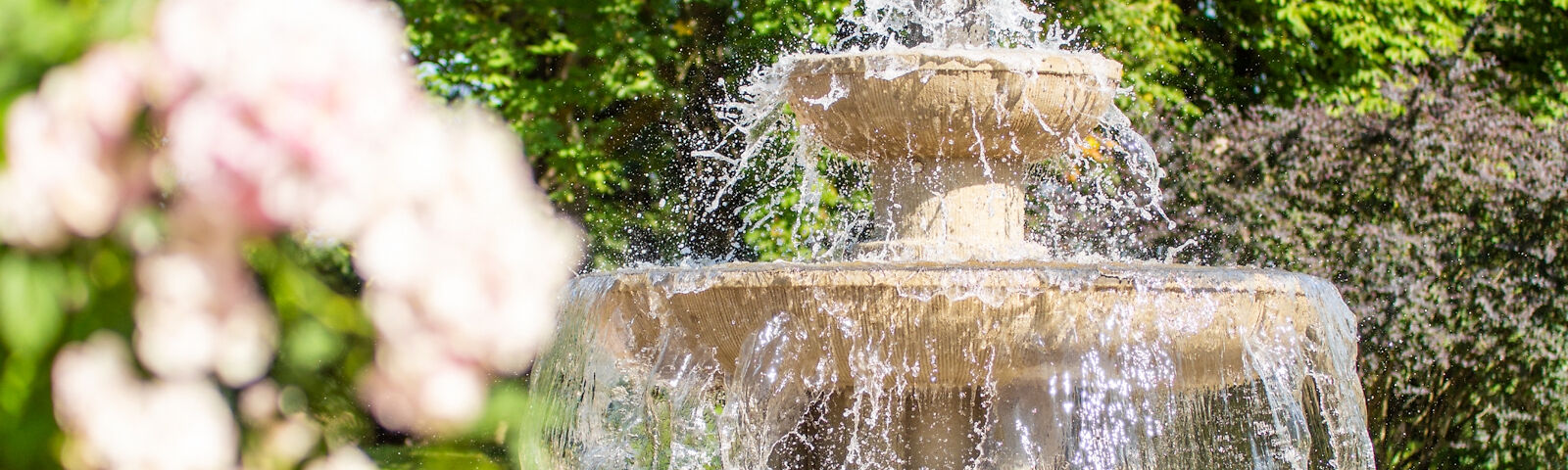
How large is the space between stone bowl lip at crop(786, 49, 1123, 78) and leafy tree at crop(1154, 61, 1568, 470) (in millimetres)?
3504

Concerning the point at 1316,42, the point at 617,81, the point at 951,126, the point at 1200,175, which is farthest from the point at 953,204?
the point at 1316,42

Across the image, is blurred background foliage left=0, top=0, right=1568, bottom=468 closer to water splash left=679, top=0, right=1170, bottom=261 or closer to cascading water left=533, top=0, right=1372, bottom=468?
water splash left=679, top=0, right=1170, bottom=261

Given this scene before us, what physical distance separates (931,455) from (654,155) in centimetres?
702

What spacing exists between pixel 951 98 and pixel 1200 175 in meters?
4.11

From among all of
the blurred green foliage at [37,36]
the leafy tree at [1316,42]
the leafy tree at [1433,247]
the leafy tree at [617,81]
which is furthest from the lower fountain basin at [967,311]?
the leafy tree at [1316,42]

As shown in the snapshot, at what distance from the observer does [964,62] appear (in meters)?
4.52

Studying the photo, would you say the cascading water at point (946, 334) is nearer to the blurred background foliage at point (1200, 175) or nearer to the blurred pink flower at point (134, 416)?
the blurred background foliage at point (1200, 175)

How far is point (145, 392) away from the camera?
31.0 inches

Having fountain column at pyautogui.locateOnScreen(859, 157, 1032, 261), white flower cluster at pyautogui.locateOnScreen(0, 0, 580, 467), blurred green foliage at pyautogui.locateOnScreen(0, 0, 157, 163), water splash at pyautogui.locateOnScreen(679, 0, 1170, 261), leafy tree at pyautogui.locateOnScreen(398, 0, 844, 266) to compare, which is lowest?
white flower cluster at pyautogui.locateOnScreen(0, 0, 580, 467)

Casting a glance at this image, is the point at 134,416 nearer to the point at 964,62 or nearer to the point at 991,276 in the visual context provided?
the point at 991,276

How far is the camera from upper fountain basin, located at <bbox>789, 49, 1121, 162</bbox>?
14.8 feet

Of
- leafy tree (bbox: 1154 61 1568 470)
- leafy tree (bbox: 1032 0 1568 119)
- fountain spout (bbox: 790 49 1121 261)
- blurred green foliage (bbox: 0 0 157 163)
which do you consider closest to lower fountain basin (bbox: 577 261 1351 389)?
fountain spout (bbox: 790 49 1121 261)

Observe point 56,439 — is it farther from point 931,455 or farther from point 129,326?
point 931,455

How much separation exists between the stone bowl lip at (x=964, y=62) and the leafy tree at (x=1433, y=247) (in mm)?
3504
